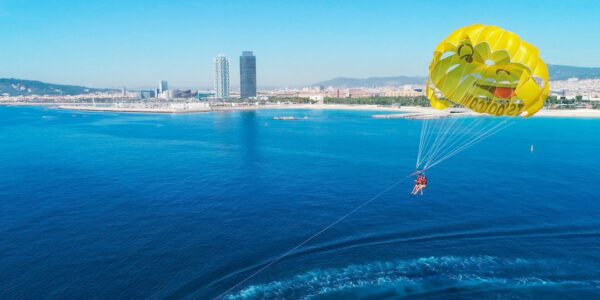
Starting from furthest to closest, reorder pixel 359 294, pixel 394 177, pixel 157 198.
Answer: pixel 394 177, pixel 157 198, pixel 359 294

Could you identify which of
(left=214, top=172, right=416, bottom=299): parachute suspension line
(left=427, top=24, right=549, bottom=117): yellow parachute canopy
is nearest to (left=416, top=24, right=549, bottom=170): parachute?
(left=427, top=24, right=549, bottom=117): yellow parachute canopy

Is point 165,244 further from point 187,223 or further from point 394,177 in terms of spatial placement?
point 394,177

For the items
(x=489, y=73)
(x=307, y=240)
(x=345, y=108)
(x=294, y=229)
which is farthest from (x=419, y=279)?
(x=345, y=108)

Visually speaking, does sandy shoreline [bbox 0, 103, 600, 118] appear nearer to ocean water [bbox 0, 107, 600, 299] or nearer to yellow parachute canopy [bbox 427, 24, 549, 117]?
ocean water [bbox 0, 107, 600, 299]

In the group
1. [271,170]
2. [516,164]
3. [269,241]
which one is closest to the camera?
[269,241]

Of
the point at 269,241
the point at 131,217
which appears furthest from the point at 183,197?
the point at 269,241

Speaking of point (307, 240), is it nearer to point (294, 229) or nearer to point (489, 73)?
point (294, 229)
